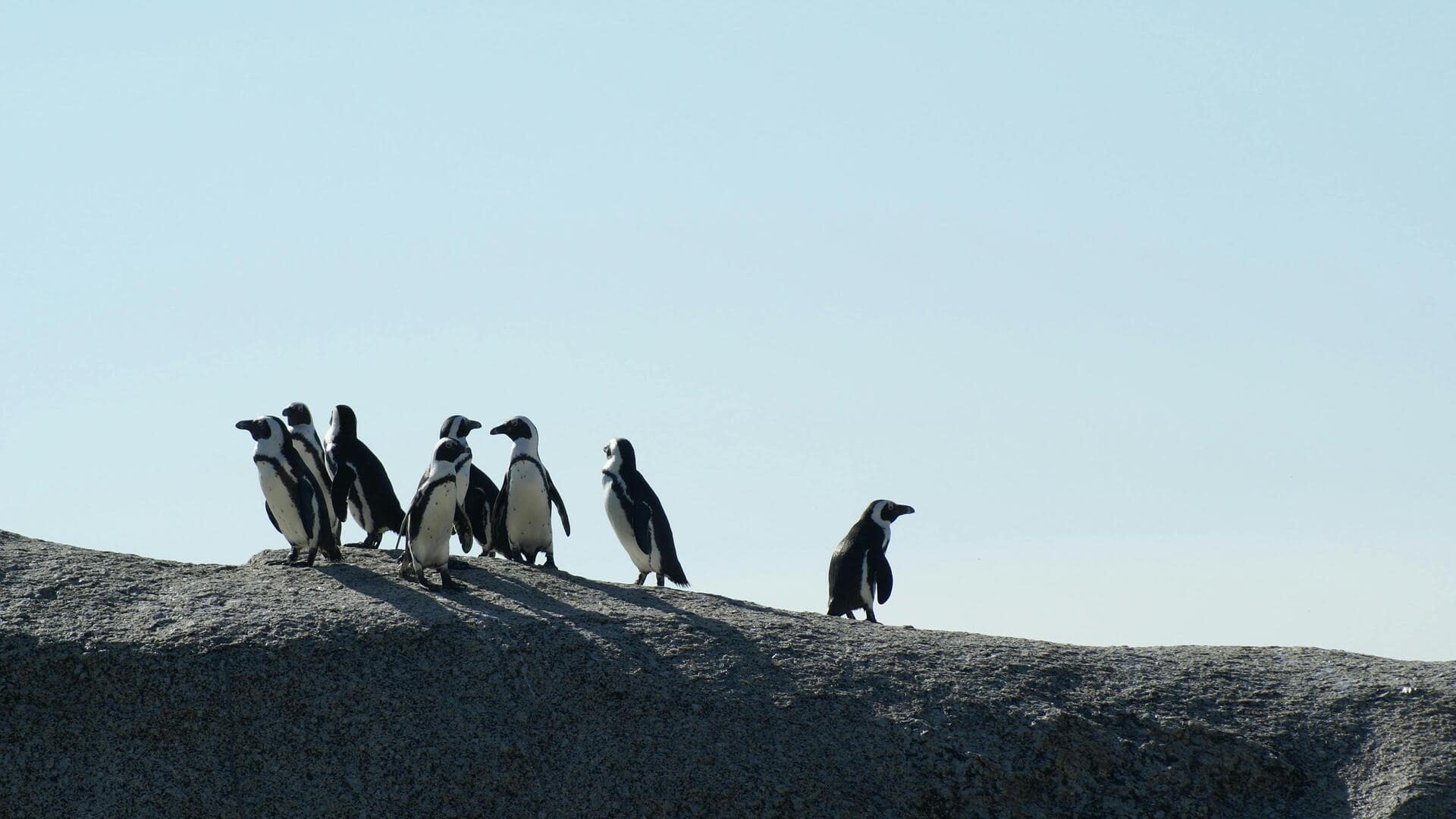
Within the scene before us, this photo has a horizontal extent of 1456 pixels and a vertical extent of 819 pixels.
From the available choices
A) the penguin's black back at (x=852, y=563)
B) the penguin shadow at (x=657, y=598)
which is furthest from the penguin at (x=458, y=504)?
the penguin's black back at (x=852, y=563)

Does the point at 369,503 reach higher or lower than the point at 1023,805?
higher

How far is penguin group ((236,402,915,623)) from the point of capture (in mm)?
12516

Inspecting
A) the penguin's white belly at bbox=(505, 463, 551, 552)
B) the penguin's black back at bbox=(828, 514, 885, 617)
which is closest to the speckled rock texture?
the penguin's white belly at bbox=(505, 463, 551, 552)

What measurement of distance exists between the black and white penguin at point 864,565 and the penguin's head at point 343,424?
4774 millimetres

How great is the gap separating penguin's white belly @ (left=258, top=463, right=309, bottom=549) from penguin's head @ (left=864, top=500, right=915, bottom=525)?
6.07m

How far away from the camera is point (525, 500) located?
14492 millimetres

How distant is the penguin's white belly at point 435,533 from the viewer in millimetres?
12164

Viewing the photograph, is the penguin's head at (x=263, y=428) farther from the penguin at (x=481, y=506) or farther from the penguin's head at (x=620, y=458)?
the penguin's head at (x=620, y=458)

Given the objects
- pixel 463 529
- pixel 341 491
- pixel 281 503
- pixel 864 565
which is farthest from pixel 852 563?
pixel 281 503

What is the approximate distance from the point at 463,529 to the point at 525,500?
1.90 feet

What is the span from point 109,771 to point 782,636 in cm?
445

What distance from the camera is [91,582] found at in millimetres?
11711

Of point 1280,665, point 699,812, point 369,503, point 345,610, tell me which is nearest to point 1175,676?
point 1280,665

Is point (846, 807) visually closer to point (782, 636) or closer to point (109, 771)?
point (782, 636)
